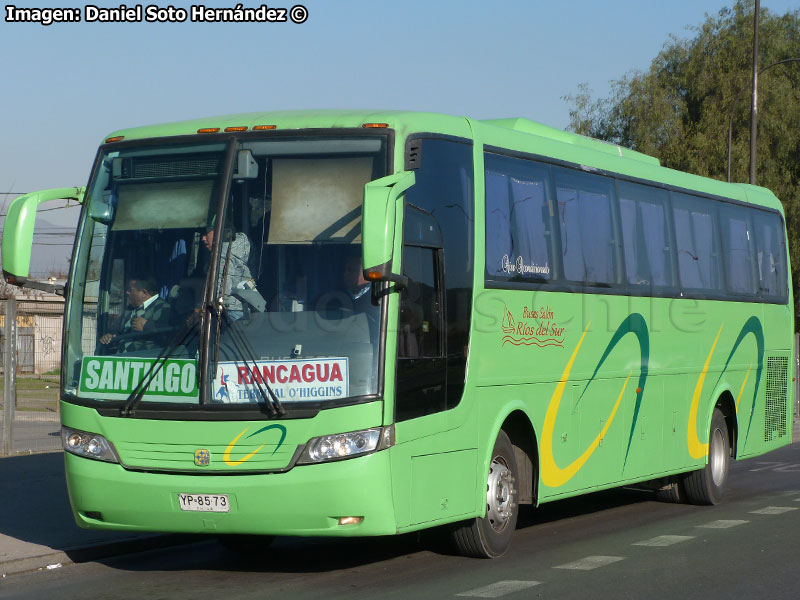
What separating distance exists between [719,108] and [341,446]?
42.8m

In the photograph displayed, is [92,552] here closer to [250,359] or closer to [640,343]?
[250,359]

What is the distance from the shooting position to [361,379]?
347 inches

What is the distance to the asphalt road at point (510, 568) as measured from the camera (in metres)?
8.97

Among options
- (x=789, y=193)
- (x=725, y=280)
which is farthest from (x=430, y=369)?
(x=789, y=193)

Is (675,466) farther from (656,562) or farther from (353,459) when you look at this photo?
(353,459)

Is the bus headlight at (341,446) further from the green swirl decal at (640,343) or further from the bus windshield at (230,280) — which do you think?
the green swirl decal at (640,343)

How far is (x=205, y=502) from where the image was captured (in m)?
8.88

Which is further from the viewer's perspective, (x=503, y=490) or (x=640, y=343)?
(x=640, y=343)

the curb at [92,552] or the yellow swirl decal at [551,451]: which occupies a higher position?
the yellow swirl decal at [551,451]

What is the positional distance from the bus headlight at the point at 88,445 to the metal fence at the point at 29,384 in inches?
48.6

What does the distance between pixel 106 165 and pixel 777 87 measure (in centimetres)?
4215

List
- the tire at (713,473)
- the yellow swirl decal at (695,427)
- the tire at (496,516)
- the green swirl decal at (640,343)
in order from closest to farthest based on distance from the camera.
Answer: the tire at (496,516), the green swirl decal at (640,343), the yellow swirl decal at (695,427), the tire at (713,473)

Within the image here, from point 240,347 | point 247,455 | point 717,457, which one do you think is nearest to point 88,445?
point 247,455

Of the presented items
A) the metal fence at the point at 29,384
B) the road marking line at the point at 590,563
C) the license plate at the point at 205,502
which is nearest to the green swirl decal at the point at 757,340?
the road marking line at the point at 590,563
